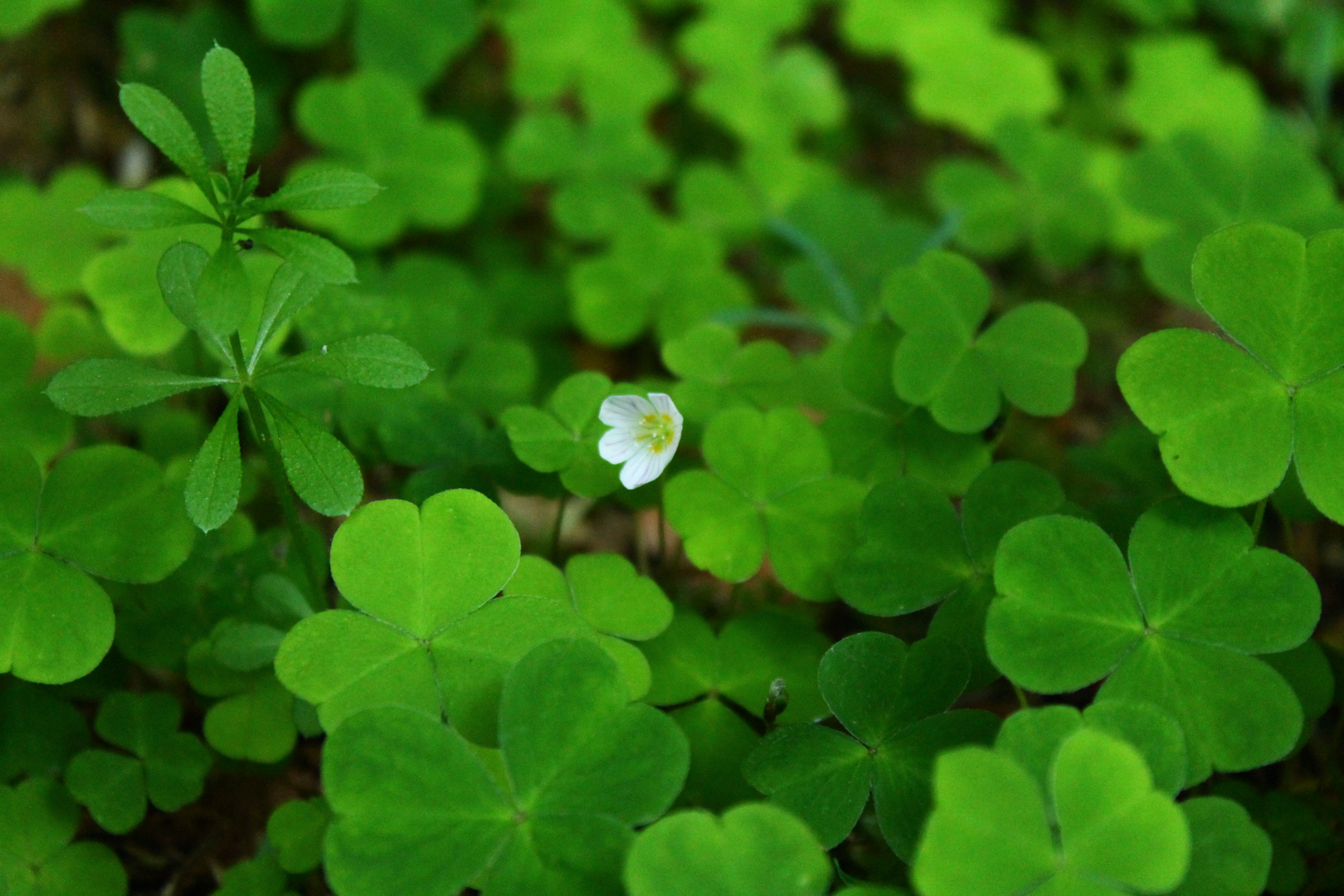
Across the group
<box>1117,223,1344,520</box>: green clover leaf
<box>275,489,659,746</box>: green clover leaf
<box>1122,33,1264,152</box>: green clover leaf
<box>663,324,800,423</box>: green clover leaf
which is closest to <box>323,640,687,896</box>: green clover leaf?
<box>275,489,659,746</box>: green clover leaf

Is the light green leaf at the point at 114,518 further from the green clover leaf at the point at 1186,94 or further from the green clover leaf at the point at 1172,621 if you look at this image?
the green clover leaf at the point at 1186,94

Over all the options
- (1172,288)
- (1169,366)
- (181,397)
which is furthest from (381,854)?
(1172,288)

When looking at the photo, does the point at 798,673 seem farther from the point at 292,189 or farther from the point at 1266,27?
the point at 1266,27

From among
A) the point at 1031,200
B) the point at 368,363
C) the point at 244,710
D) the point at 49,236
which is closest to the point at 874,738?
the point at 368,363

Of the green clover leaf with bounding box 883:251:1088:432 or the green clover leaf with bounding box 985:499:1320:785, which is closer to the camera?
the green clover leaf with bounding box 985:499:1320:785

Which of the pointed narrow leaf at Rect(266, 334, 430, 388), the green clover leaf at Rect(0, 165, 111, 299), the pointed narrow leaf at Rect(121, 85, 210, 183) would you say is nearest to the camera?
the pointed narrow leaf at Rect(121, 85, 210, 183)

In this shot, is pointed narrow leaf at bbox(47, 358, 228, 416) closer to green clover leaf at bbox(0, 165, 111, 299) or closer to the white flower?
the white flower

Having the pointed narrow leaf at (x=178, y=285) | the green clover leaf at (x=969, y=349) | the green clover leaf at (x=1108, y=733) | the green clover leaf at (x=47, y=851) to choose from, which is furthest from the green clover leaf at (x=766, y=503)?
the green clover leaf at (x=47, y=851)
